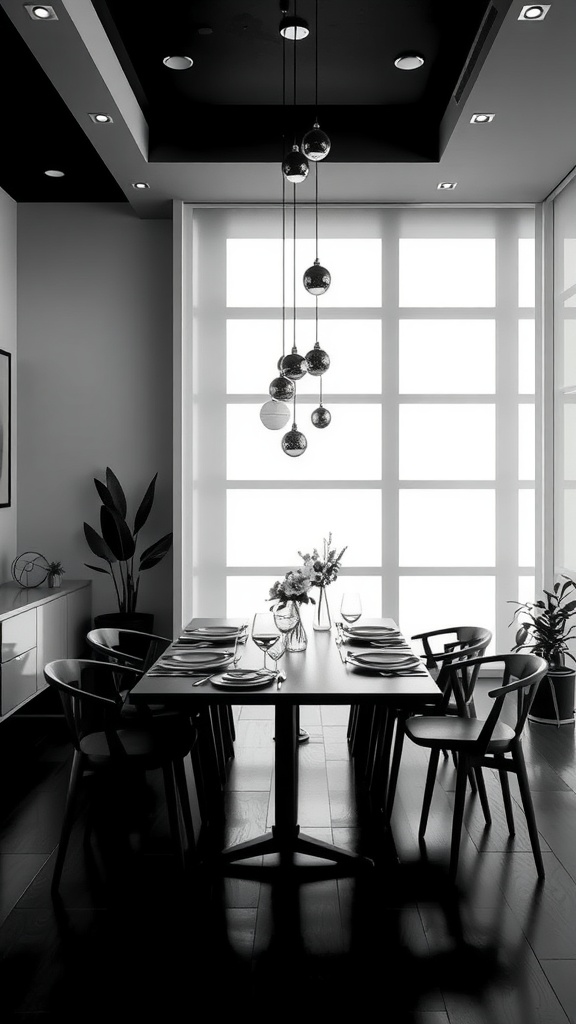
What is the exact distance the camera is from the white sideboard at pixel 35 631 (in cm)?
461

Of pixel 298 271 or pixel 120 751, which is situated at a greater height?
pixel 298 271

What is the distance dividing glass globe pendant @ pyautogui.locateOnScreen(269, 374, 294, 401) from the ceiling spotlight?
1.65 m

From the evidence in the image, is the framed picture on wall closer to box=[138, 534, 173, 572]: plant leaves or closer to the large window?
box=[138, 534, 173, 572]: plant leaves

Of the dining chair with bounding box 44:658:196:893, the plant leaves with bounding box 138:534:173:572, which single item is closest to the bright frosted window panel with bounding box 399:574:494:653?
the plant leaves with bounding box 138:534:173:572

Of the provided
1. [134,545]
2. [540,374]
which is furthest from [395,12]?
Result: [134,545]

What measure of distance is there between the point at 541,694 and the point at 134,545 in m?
2.91

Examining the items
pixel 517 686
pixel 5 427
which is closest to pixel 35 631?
pixel 5 427

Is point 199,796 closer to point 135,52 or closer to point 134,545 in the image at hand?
point 134,545

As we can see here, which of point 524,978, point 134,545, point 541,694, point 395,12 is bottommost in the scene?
point 524,978

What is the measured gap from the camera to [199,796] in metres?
3.55

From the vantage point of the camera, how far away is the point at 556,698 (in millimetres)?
5023

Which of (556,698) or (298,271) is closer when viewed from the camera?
(556,698)

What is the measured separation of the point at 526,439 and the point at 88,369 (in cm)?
332

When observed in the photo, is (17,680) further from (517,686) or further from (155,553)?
(517,686)
